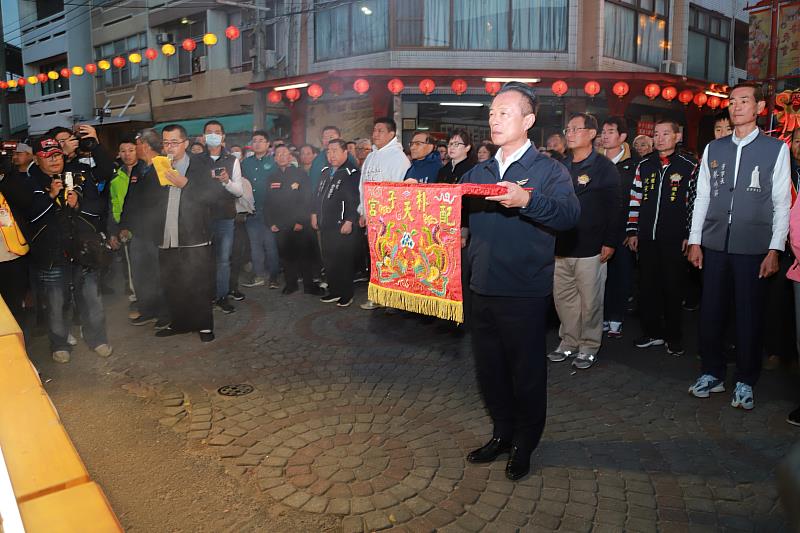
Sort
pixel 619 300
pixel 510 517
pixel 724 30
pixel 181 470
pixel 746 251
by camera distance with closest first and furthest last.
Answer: pixel 510 517 → pixel 181 470 → pixel 746 251 → pixel 619 300 → pixel 724 30

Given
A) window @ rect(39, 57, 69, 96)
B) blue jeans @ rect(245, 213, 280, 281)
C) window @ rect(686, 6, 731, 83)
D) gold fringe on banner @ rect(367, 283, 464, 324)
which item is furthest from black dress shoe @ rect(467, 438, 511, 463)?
window @ rect(39, 57, 69, 96)

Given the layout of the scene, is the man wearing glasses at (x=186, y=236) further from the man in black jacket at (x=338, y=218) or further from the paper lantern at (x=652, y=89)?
the paper lantern at (x=652, y=89)

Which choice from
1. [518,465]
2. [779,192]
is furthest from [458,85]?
[518,465]

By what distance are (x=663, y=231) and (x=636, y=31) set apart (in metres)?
14.9

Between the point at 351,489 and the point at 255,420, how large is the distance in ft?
4.07

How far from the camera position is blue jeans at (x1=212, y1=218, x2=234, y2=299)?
766cm

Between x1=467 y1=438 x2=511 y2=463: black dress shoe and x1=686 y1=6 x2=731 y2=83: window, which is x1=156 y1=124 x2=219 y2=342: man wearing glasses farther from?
x1=686 y1=6 x2=731 y2=83: window

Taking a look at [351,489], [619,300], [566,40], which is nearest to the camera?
[351,489]

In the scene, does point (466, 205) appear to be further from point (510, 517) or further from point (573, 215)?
point (510, 517)

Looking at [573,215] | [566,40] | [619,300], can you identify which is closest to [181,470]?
[573,215]

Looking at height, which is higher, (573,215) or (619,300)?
(573,215)

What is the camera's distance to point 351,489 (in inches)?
136

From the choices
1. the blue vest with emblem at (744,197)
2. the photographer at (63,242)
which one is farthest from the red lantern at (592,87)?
the photographer at (63,242)

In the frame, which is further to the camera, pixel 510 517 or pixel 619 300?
pixel 619 300
